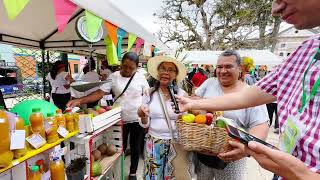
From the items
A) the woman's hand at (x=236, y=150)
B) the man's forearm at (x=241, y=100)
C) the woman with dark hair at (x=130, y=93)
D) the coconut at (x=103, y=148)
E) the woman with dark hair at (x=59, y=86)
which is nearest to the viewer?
the woman's hand at (x=236, y=150)

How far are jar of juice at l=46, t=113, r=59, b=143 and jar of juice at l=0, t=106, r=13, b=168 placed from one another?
1.41 ft

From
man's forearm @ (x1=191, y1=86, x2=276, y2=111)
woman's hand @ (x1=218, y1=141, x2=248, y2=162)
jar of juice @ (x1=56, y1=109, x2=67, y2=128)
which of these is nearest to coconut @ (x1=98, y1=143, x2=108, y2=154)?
jar of juice @ (x1=56, y1=109, x2=67, y2=128)

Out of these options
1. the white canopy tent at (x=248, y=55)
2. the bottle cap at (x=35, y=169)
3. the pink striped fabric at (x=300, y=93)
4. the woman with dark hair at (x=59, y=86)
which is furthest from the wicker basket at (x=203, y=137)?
the white canopy tent at (x=248, y=55)

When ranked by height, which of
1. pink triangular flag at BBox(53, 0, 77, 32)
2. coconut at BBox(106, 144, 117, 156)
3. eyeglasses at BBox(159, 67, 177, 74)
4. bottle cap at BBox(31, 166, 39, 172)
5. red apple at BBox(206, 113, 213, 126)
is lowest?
coconut at BBox(106, 144, 117, 156)

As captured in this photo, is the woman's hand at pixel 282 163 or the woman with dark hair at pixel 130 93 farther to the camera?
the woman with dark hair at pixel 130 93

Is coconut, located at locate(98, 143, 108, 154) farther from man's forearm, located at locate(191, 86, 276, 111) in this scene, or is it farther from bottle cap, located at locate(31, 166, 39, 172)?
man's forearm, located at locate(191, 86, 276, 111)

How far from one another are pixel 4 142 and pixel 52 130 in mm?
494

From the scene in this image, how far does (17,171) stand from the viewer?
1.70m

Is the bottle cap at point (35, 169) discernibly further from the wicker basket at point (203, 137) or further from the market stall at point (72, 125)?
the wicker basket at point (203, 137)

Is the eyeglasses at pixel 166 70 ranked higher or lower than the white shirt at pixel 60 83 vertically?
higher

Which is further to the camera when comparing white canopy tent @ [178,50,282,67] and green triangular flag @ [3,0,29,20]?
white canopy tent @ [178,50,282,67]

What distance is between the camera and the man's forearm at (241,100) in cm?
131

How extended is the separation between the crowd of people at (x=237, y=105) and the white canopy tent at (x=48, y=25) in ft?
2.19

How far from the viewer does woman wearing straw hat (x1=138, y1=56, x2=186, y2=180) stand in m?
2.57
